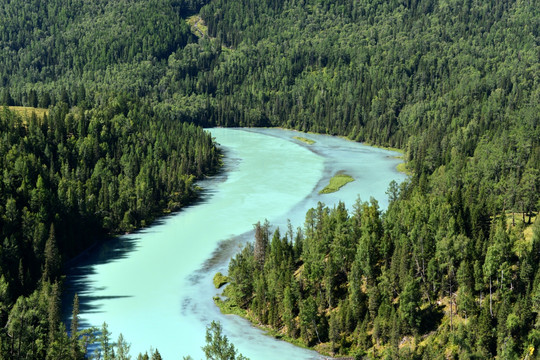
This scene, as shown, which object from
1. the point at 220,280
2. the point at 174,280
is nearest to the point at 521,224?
the point at 220,280

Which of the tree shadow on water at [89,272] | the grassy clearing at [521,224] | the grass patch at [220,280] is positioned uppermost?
the grassy clearing at [521,224]

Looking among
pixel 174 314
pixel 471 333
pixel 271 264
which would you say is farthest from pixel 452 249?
pixel 174 314

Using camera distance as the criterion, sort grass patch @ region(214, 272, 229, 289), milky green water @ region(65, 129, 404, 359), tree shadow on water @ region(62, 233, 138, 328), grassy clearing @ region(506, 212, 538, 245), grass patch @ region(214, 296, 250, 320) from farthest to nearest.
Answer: grass patch @ region(214, 272, 229, 289), grassy clearing @ region(506, 212, 538, 245), tree shadow on water @ region(62, 233, 138, 328), grass patch @ region(214, 296, 250, 320), milky green water @ region(65, 129, 404, 359)

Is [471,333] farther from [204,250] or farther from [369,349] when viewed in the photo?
[204,250]

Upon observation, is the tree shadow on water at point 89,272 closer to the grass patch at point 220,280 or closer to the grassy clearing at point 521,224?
the grass patch at point 220,280

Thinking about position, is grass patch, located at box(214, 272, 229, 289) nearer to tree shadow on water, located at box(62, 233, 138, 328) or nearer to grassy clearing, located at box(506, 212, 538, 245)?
tree shadow on water, located at box(62, 233, 138, 328)

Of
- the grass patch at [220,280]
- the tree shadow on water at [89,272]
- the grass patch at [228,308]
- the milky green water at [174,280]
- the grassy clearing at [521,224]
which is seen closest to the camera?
the milky green water at [174,280]

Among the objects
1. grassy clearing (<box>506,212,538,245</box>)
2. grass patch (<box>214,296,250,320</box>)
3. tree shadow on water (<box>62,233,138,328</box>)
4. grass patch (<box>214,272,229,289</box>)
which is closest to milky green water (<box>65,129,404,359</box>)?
tree shadow on water (<box>62,233,138,328</box>)

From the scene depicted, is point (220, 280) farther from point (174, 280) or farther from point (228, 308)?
point (228, 308)

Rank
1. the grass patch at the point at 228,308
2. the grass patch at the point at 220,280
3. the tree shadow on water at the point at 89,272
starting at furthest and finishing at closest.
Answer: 1. the grass patch at the point at 220,280
2. the tree shadow on water at the point at 89,272
3. the grass patch at the point at 228,308

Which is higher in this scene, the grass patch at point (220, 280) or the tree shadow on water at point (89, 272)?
the grass patch at point (220, 280)

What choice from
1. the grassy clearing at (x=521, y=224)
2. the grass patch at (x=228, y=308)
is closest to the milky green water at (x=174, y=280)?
the grass patch at (x=228, y=308)

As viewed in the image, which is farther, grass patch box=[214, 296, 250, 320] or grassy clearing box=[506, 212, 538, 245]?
grassy clearing box=[506, 212, 538, 245]

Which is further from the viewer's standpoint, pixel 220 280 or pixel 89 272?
pixel 89 272
